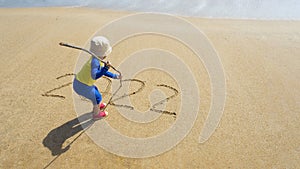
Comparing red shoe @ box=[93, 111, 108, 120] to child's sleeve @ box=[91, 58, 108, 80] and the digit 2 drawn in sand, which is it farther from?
child's sleeve @ box=[91, 58, 108, 80]

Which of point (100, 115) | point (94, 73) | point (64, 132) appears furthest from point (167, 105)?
point (64, 132)

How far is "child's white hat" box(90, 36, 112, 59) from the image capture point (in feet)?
11.3

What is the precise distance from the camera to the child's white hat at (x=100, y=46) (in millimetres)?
3441

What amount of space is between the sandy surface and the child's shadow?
12 millimetres

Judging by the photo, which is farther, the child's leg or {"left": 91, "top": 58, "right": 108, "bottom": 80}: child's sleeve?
the child's leg

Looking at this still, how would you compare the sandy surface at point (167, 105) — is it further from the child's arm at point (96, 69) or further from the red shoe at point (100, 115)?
the child's arm at point (96, 69)

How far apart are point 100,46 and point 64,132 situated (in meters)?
1.10

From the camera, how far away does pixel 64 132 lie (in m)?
3.64

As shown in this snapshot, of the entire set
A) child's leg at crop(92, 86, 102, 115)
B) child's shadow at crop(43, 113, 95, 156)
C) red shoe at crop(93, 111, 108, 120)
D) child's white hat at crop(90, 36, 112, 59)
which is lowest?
child's shadow at crop(43, 113, 95, 156)

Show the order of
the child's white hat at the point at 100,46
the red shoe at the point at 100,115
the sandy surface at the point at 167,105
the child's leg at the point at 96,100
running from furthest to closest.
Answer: the red shoe at the point at 100,115, the child's leg at the point at 96,100, the child's white hat at the point at 100,46, the sandy surface at the point at 167,105

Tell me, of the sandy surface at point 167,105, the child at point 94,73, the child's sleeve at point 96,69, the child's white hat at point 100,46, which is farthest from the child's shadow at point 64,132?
the child's white hat at point 100,46

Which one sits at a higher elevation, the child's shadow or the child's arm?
the child's arm

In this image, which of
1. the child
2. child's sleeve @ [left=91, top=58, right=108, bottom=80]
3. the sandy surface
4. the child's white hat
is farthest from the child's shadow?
the child's white hat

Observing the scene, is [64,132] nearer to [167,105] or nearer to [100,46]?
[100,46]
